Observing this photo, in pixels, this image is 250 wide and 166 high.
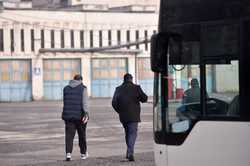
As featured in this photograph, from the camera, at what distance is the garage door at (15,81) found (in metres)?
58.7

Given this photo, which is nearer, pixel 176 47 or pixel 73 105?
pixel 176 47

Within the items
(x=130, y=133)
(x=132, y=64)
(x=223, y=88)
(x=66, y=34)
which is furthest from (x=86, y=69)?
(x=223, y=88)

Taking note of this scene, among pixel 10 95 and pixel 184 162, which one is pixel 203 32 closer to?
pixel 184 162

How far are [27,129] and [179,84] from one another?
1827 centimetres

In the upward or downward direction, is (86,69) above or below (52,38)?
below

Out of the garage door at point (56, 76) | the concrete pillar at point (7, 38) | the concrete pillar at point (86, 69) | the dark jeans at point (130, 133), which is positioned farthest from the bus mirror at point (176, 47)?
the concrete pillar at point (86, 69)

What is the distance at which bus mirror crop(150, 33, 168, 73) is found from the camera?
789 centimetres

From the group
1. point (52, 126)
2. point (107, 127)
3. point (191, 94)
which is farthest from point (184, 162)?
point (52, 126)

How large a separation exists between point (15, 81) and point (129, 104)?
150 ft

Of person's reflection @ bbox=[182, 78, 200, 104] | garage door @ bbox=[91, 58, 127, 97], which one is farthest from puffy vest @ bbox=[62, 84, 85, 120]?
garage door @ bbox=[91, 58, 127, 97]

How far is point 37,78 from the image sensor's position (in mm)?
59375

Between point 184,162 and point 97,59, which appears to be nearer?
point 184,162

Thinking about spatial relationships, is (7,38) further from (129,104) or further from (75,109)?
(129,104)

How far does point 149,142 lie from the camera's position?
18.9 metres
